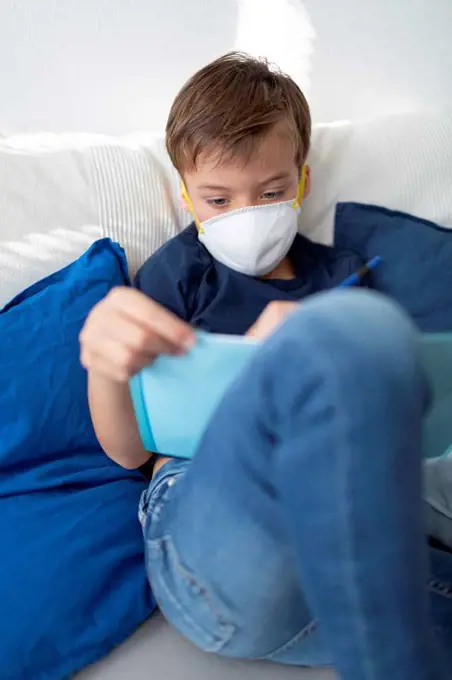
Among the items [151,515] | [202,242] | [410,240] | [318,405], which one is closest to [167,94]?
[202,242]

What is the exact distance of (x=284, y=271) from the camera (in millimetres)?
1040

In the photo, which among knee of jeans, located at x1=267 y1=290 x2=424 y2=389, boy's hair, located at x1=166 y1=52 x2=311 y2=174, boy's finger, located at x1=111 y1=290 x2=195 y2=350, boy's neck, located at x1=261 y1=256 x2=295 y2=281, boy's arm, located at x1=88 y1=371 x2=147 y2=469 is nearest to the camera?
knee of jeans, located at x1=267 y1=290 x2=424 y2=389

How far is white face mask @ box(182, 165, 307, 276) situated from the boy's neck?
0.05 metres

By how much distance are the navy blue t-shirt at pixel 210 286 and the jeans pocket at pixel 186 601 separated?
1.09ft

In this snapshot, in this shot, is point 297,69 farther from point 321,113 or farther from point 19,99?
point 19,99

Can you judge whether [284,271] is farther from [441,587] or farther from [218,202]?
[441,587]

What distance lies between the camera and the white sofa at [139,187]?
96 cm

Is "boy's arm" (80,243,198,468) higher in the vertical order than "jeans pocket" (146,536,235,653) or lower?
higher

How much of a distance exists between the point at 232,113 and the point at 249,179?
9 cm

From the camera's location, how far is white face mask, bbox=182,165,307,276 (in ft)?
3.00

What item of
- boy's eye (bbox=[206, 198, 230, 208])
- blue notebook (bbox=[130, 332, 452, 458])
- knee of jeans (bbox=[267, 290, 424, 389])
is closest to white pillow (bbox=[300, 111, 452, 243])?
boy's eye (bbox=[206, 198, 230, 208])

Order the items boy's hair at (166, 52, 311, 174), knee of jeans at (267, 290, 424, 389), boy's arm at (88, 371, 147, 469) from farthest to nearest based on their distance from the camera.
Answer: boy's hair at (166, 52, 311, 174) → boy's arm at (88, 371, 147, 469) → knee of jeans at (267, 290, 424, 389)

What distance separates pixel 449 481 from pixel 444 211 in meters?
0.50

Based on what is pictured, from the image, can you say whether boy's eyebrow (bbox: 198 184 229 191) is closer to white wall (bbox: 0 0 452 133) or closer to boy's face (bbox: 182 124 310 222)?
boy's face (bbox: 182 124 310 222)
